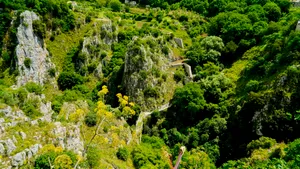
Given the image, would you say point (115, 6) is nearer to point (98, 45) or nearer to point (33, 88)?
point (98, 45)

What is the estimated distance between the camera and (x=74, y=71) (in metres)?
56.4

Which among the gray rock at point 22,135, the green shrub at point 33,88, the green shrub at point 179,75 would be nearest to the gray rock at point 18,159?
the gray rock at point 22,135

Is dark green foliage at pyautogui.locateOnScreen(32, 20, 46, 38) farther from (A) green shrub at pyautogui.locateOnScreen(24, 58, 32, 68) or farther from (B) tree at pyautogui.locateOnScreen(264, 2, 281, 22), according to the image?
(B) tree at pyautogui.locateOnScreen(264, 2, 281, 22)

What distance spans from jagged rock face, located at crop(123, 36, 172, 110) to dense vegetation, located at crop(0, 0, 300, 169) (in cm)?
16

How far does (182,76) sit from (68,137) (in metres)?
24.2

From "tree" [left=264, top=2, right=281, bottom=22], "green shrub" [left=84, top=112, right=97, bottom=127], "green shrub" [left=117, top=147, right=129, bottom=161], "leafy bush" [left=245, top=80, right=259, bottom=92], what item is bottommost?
"green shrub" [left=117, top=147, right=129, bottom=161]

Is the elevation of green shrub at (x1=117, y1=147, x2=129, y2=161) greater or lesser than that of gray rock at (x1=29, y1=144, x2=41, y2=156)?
lesser

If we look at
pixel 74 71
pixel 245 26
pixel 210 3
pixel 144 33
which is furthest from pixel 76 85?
pixel 210 3

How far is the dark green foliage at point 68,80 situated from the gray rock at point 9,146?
2386 cm

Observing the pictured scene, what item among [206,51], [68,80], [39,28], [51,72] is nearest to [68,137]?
[68,80]

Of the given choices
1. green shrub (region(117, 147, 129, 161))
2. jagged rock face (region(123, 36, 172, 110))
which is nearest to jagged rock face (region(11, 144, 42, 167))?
green shrub (region(117, 147, 129, 161))

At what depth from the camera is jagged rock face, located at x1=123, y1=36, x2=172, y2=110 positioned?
172 ft

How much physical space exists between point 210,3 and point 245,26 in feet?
56.0

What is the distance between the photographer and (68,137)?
114 ft
